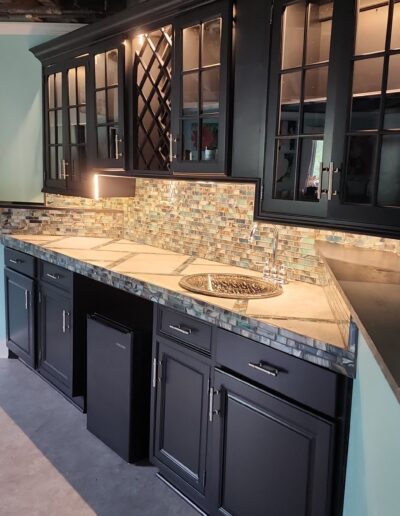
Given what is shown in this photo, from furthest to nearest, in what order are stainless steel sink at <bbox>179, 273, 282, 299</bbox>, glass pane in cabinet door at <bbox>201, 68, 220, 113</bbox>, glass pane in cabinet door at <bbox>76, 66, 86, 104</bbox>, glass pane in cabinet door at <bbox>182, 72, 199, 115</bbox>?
glass pane in cabinet door at <bbox>76, 66, 86, 104</bbox>
glass pane in cabinet door at <bbox>182, 72, 199, 115</bbox>
glass pane in cabinet door at <bbox>201, 68, 220, 113</bbox>
stainless steel sink at <bbox>179, 273, 282, 299</bbox>

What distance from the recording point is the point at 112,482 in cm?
236

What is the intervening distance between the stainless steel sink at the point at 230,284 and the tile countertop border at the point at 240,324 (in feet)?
0.31

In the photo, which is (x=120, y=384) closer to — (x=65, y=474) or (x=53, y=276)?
(x=65, y=474)

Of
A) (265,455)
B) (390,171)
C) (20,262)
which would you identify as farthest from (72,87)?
(265,455)

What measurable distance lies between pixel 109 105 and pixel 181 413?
1.86m

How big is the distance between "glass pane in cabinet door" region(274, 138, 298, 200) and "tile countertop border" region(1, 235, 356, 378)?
552 millimetres

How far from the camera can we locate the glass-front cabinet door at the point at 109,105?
2.85 metres

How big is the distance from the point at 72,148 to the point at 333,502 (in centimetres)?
275

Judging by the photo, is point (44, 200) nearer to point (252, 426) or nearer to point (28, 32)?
point (28, 32)

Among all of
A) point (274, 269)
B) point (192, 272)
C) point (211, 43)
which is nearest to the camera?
point (211, 43)

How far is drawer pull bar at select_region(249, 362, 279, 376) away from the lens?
5.45 feet

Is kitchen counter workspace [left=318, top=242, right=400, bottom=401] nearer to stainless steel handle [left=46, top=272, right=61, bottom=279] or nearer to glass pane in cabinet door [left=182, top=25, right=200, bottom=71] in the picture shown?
glass pane in cabinet door [left=182, top=25, right=200, bottom=71]

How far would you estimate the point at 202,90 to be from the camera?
7.70 feet

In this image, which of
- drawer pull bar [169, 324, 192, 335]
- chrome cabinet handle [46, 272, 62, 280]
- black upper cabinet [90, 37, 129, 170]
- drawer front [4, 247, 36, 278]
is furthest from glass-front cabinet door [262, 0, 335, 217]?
drawer front [4, 247, 36, 278]
